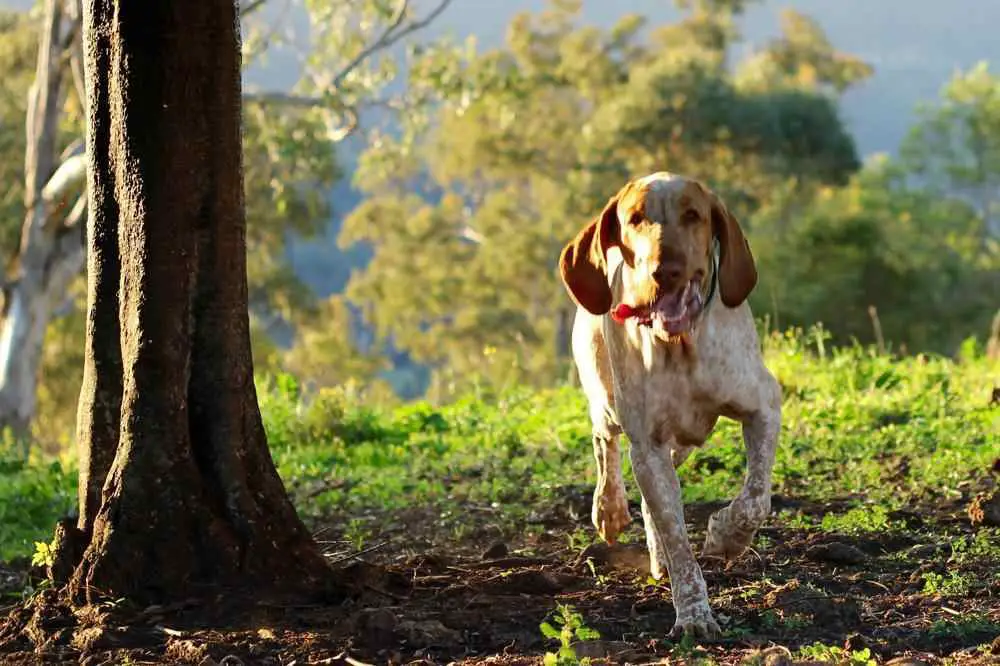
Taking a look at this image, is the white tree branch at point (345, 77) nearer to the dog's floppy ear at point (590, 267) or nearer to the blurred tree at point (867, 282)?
the blurred tree at point (867, 282)

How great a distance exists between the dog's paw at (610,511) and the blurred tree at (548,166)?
118 feet

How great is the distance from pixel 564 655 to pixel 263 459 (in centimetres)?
189

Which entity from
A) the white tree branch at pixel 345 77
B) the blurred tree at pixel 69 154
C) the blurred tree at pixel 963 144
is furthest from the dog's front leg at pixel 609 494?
the blurred tree at pixel 963 144

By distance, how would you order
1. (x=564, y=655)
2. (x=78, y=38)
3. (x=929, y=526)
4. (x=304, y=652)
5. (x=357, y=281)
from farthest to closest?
(x=357, y=281), (x=78, y=38), (x=929, y=526), (x=304, y=652), (x=564, y=655)

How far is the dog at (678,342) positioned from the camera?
442 centimetres

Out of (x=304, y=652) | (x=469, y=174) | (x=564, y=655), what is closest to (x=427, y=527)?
(x=304, y=652)

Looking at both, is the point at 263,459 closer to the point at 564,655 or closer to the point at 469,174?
the point at 564,655

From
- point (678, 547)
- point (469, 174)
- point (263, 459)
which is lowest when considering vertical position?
point (678, 547)

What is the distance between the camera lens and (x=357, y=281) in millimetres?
50750

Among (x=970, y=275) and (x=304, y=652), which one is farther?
(x=970, y=275)

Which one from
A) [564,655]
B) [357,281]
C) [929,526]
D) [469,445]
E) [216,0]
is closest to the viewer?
[564,655]

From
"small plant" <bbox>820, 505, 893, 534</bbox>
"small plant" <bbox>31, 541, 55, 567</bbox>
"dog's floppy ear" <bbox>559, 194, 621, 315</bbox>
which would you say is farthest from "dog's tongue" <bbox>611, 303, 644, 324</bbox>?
"small plant" <bbox>31, 541, 55, 567</bbox>

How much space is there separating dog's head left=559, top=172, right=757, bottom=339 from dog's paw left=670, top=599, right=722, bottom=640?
0.83 metres

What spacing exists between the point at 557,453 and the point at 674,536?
408 cm
